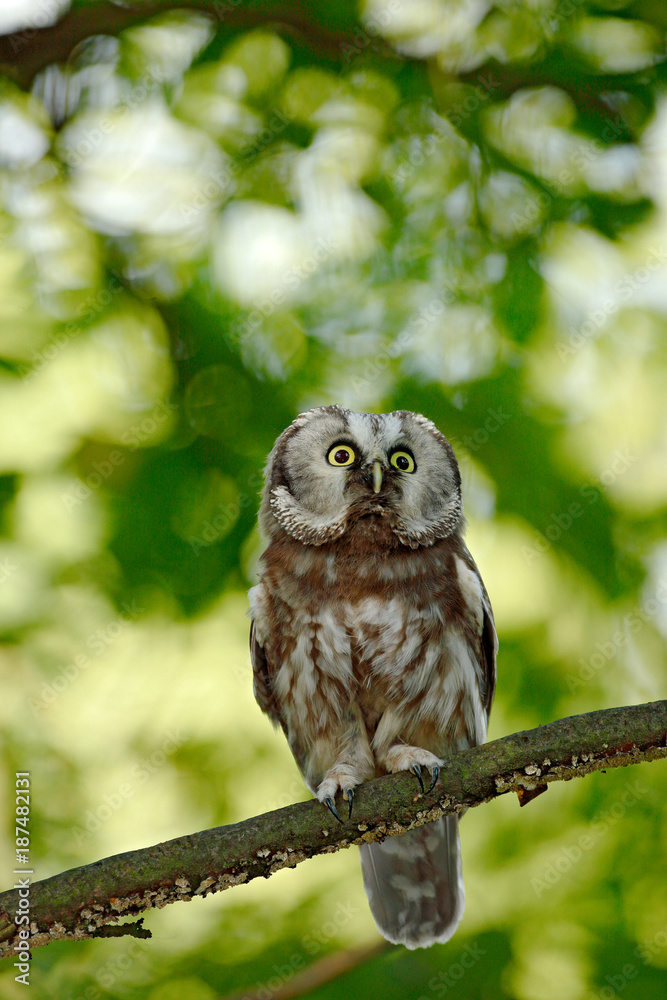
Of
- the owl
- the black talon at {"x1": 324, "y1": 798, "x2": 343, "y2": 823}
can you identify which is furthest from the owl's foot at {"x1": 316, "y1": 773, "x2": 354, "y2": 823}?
the owl

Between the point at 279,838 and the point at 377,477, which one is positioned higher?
the point at 377,477

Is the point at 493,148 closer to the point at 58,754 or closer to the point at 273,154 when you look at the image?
the point at 273,154

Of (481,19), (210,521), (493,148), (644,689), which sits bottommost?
(644,689)

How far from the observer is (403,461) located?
3178 mm

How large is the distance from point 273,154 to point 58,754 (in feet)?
9.82

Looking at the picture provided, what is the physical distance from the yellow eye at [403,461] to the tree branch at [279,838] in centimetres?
113

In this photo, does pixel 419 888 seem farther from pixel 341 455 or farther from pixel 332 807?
pixel 341 455

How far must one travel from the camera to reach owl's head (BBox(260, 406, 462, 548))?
10.2ft

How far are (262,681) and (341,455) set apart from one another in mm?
1007

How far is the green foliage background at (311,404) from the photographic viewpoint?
377 cm

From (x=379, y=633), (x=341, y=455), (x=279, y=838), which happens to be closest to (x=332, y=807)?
(x=279, y=838)

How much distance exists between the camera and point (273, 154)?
166 inches

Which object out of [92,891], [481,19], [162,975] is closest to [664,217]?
[481,19]

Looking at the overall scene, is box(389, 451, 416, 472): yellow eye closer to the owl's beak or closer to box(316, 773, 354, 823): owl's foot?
the owl's beak
